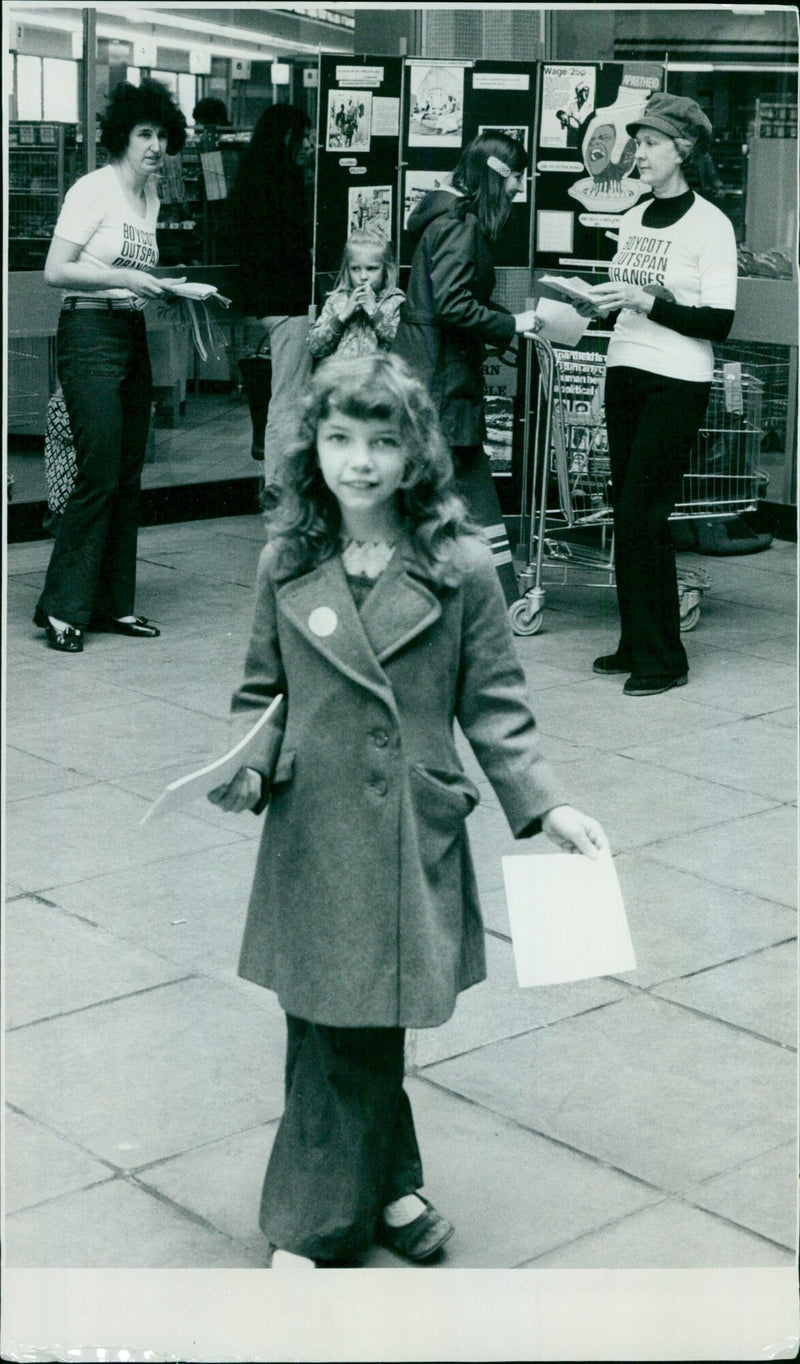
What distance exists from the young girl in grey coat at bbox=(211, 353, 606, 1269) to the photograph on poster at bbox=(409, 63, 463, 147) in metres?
5.86

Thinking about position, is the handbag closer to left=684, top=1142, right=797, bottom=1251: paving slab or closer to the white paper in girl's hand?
left=684, top=1142, right=797, bottom=1251: paving slab

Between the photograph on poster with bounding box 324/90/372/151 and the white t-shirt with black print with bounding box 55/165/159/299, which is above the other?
the photograph on poster with bounding box 324/90/372/151

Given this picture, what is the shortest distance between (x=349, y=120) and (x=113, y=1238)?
258 inches

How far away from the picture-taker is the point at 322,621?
310cm

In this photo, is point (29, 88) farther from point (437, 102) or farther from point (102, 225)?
point (102, 225)

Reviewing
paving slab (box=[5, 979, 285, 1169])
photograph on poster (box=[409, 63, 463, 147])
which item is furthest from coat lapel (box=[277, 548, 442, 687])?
photograph on poster (box=[409, 63, 463, 147])

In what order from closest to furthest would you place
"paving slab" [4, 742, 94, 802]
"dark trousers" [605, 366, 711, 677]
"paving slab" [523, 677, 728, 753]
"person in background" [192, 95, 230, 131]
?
"paving slab" [4, 742, 94, 802] → "paving slab" [523, 677, 728, 753] → "dark trousers" [605, 366, 711, 677] → "person in background" [192, 95, 230, 131]

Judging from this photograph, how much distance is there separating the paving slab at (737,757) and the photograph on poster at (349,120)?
3662 mm

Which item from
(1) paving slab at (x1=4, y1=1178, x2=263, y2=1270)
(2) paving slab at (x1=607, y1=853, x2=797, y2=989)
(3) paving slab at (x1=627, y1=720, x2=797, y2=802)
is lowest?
(1) paving slab at (x1=4, y1=1178, x2=263, y2=1270)

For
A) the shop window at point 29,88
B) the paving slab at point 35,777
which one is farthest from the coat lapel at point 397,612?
the shop window at point 29,88

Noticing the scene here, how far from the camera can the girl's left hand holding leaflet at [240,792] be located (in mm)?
3029

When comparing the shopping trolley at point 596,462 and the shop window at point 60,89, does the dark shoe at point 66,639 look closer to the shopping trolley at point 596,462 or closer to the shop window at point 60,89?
the shopping trolley at point 596,462

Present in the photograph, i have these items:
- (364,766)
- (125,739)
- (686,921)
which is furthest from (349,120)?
(364,766)

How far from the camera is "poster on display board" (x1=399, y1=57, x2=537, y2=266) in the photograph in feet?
28.1
